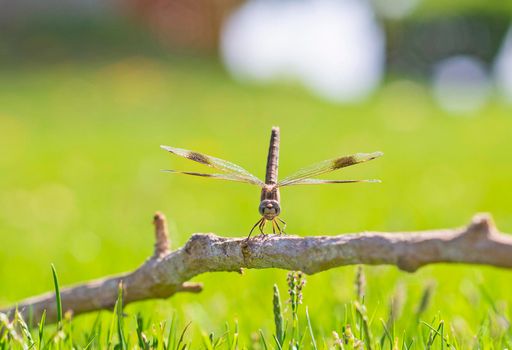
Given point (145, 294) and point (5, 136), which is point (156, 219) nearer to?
point (145, 294)

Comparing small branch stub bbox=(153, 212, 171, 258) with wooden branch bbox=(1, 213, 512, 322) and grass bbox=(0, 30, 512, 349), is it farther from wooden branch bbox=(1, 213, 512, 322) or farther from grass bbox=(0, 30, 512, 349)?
grass bbox=(0, 30, 512, 349)

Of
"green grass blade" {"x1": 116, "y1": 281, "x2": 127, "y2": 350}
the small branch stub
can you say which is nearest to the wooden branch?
the small branch stub

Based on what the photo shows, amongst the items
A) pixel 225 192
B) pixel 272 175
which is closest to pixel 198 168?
pixel 225 192

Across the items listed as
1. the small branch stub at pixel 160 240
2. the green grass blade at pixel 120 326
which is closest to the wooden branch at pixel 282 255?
the small branch stub at pixel 160 240

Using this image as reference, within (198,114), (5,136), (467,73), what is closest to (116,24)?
(198,114)

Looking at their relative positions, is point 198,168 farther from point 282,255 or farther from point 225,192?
point 282,255

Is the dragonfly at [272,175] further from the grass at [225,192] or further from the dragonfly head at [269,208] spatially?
the grass at [225,192]
